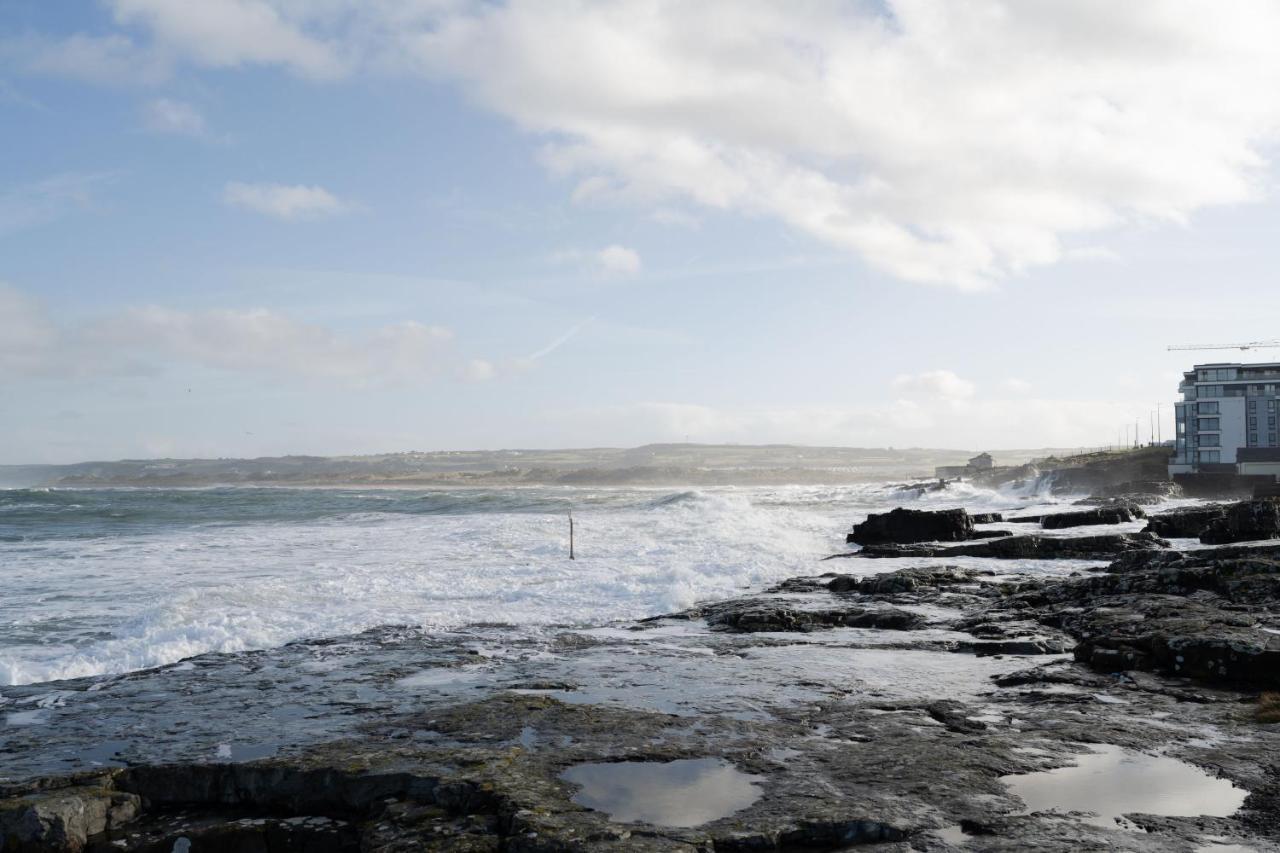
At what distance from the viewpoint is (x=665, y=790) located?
6.76 m

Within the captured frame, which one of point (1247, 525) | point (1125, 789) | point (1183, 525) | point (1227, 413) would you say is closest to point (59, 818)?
point (1125, 789)

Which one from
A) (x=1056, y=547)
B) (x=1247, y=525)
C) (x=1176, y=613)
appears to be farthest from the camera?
(x=1056, y=547)

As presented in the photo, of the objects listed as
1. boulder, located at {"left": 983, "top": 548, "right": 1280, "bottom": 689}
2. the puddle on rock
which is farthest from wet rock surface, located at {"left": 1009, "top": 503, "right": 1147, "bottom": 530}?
the puddle on rock

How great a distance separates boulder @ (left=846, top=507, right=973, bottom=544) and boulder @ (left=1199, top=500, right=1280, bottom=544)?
24.3 ft

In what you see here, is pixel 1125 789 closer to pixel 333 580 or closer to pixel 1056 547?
pixel 333 580

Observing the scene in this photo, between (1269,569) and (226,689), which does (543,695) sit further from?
(1269,569)

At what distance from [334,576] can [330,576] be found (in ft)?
0.32

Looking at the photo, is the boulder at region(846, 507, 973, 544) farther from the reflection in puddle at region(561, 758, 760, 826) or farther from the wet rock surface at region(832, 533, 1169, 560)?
the reflection in puddle at region(561, 758, 760, 826)

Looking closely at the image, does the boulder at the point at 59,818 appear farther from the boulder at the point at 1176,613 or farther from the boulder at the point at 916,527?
the boulder at the point at 916,527

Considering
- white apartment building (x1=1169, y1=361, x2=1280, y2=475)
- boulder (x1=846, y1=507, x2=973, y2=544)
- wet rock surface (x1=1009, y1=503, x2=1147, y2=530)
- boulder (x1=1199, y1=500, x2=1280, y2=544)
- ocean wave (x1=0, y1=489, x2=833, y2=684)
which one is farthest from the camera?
white apartment building (x1=1169, y1=361, x2=1280, y2=475)

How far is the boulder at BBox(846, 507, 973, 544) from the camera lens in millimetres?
30297

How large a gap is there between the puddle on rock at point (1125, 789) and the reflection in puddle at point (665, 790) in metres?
1.99

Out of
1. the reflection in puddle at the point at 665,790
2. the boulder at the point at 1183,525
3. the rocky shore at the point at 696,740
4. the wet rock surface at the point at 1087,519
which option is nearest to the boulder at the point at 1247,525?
the boulder at the point at 1183,525

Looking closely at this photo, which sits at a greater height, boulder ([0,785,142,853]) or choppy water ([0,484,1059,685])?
boulder ([0,785,142,853])
